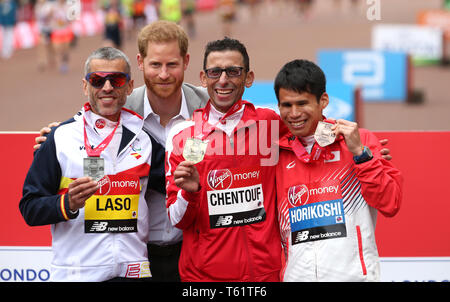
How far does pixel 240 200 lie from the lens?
12.9 feet

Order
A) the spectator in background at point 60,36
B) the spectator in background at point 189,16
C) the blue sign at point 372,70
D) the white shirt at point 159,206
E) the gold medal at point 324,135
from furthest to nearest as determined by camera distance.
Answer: the spectator in background at point 189,16
the spectator in background at point 60,36
the blue sign at point 372,70
the white shirt at point 159,206
the gold medal at point 324,135

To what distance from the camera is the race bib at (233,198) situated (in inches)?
155

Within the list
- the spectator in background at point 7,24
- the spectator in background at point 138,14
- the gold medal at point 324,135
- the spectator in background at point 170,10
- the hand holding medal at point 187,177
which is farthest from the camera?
the spectator in background at point 138,14

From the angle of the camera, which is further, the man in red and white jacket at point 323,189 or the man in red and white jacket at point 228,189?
the man in red and white jacket at point 228,189

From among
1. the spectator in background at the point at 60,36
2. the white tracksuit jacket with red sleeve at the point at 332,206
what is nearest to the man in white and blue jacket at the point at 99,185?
the white tracksuit jacket with red sleeve at the point at 332,206

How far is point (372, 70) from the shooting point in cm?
1717

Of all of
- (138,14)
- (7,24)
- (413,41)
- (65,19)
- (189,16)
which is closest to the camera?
(65,19)

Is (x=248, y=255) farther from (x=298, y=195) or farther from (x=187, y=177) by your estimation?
(x=187, y=177)

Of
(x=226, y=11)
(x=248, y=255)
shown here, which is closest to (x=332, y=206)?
(x=248, y=255)

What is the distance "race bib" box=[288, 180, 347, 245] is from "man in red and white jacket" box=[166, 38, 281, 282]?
6.1 inches

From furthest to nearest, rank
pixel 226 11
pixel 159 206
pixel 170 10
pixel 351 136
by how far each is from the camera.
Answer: pixel 226 11, pixel 170 10, pixel 159 206, pixel 351 136

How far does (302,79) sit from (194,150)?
2.39 feet

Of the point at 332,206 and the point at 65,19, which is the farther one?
the point at 65,19

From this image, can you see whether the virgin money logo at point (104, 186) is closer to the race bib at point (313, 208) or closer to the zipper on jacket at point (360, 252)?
the race bib at point (313, 208)
